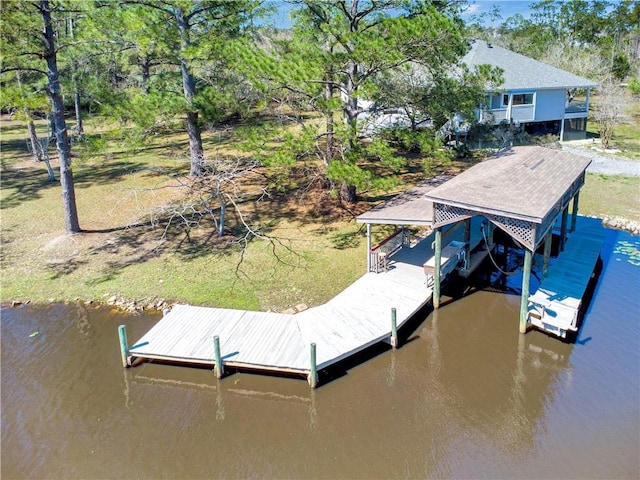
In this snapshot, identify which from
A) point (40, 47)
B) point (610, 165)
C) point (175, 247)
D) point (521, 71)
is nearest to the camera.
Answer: point (40, 47)

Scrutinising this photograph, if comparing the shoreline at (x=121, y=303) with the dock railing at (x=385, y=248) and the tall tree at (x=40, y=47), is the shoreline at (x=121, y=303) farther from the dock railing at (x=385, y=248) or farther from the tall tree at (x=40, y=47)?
the dock railing at (x=385, y=248)

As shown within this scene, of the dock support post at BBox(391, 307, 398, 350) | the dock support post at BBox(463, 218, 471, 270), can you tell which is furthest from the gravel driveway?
the dock support post at BBox(391, 307, 398, 350)

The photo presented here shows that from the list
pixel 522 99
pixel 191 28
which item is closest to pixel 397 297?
pixel 191 28

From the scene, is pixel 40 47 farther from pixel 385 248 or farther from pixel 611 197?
pixel 611 197

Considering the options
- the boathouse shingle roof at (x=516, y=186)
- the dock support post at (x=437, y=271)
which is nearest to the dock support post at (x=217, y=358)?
the dock support post at (x=437, y=271)

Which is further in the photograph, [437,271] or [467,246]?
[467,246]

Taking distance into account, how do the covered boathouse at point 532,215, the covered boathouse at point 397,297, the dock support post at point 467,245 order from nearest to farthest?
the covered boathouse at point 397,297, the covered boathouse at point 532,215, the dock support post at point 467,245

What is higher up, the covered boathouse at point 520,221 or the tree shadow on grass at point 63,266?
the covered boathouse at point 520,221
